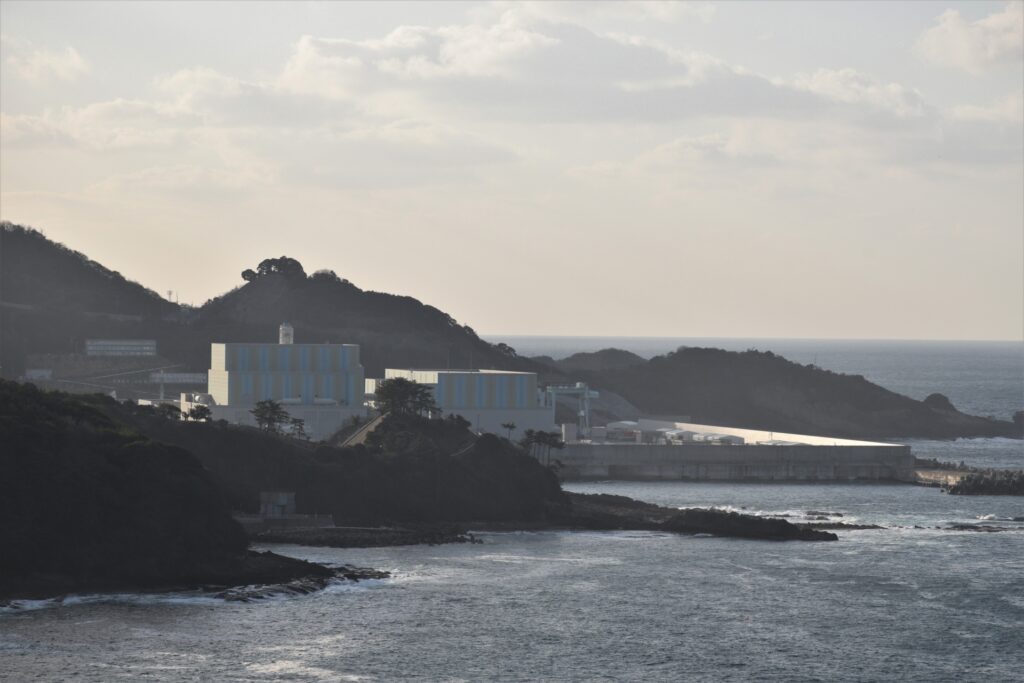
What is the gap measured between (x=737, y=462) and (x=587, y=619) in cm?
7596

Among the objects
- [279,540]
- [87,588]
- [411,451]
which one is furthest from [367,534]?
[87,588]

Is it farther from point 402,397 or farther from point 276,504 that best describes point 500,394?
point 276,504

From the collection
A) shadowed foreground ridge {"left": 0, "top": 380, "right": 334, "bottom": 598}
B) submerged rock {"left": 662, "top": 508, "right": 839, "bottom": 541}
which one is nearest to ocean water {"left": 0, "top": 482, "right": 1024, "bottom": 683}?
submerged rock {"left": 662, "top": 508, "right": 839, "bottom": 541}

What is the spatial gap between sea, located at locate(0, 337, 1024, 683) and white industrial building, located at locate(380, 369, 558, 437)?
149ft

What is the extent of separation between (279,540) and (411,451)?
19.4 m

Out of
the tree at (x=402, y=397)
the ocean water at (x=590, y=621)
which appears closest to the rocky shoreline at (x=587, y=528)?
the ocean water at (x=590, y=621)

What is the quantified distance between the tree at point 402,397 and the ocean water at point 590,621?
34494 millimetres

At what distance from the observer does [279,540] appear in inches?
4134

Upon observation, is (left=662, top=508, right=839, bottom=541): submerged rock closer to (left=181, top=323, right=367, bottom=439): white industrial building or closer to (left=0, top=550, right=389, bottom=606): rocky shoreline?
(left=0, top=550, right=389, bottom=606): rocky shoreline

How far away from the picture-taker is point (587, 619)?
82.9m

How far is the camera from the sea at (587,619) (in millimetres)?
72062

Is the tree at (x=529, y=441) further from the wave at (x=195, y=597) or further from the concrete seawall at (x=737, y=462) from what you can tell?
the wave at (x=195, y=597)

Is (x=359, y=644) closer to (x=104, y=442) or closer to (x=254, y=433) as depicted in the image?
(x=104, y=442)

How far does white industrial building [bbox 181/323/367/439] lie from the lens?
154 metres
